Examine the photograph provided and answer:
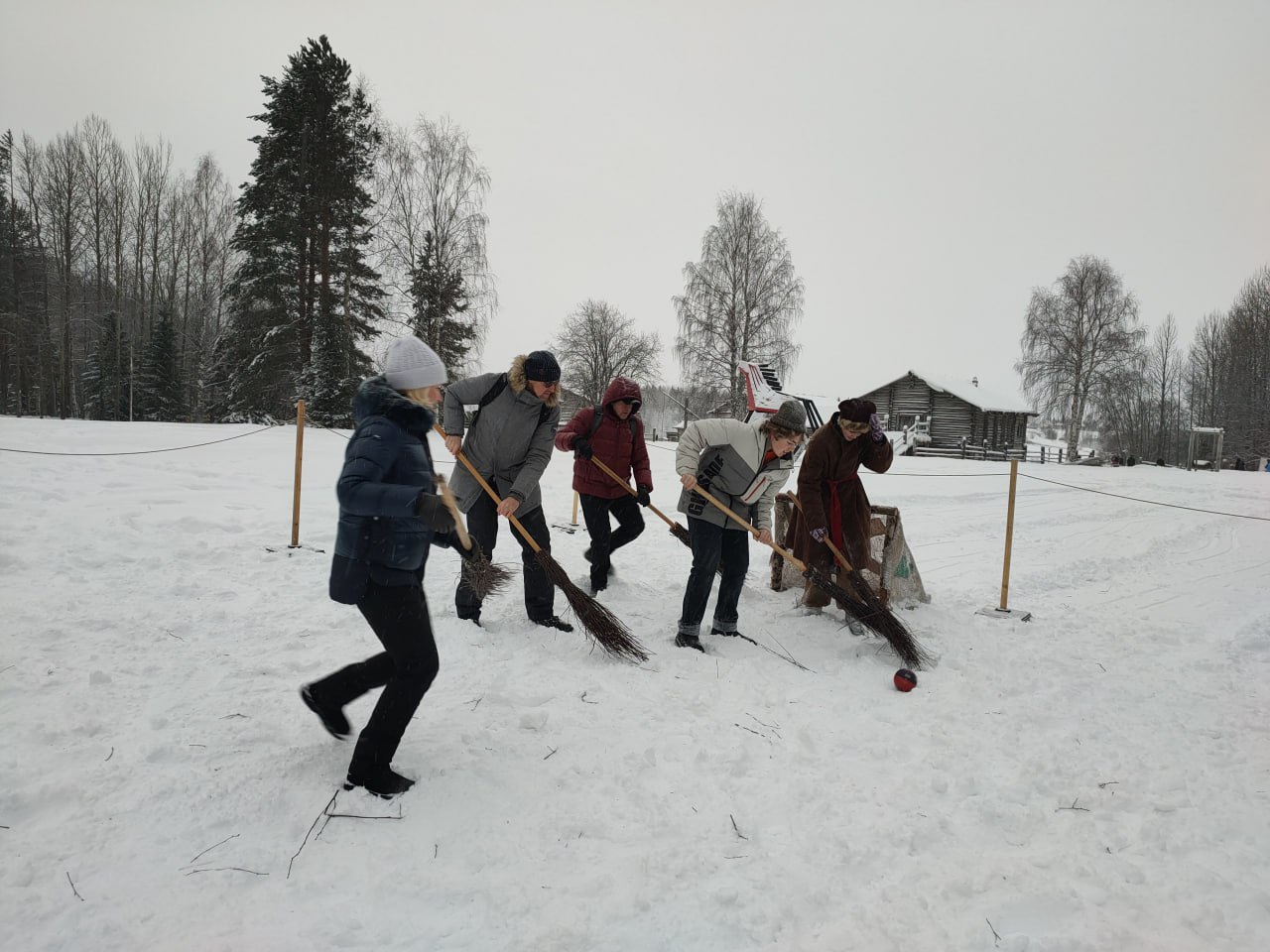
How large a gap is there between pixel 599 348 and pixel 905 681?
4146cm

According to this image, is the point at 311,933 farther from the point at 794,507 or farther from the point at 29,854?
the point at 794,507

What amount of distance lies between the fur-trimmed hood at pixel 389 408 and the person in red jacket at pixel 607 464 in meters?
2.56

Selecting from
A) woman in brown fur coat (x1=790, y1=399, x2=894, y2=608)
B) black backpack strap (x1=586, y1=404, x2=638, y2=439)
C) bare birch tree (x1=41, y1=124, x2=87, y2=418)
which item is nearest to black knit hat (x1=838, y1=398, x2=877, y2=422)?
woman in brown fur coat (x1=790, y1=399, x2=894, y2=608)

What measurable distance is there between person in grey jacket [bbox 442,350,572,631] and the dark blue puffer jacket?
1.62 meters

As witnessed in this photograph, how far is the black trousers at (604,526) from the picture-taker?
5.00 metres

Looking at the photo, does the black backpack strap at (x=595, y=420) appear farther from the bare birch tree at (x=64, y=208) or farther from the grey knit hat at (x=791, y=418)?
the bare birch tree at (x=64, y=208)

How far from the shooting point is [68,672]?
121 inches

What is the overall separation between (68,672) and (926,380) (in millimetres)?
33075

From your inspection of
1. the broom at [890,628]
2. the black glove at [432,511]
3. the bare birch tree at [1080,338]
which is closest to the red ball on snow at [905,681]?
the broom at [890,628]

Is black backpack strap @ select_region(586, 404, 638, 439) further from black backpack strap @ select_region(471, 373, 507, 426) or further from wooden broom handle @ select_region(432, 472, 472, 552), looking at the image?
wooden broom handle @ select_region(432, 472, 472, 552)

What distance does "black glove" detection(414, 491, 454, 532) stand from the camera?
89.0 inches

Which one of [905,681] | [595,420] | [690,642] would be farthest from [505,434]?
[905,681]

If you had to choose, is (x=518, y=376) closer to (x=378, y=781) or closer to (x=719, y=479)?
(x=719, y=479)

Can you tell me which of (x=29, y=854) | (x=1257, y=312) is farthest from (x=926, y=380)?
(x=29, y=854)
